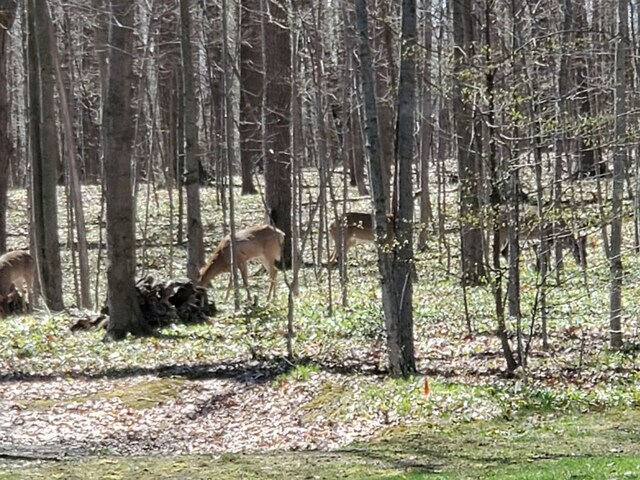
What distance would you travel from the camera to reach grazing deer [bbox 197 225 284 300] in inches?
827

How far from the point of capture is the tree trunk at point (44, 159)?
19.5 metres

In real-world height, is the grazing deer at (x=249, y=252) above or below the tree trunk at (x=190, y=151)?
below

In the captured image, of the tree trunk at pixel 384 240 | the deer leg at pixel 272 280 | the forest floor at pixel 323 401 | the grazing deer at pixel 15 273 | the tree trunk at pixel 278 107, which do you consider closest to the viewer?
the forest floor at pixel 323 401

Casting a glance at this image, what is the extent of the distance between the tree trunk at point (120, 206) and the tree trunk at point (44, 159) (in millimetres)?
3592

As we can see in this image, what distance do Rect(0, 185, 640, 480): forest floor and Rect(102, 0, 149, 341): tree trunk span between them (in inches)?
21.3

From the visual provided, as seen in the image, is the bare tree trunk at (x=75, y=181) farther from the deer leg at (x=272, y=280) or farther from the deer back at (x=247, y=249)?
the deer leg at (x=272, y=280)

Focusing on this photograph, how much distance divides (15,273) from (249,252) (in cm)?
501

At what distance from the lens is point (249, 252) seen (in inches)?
848

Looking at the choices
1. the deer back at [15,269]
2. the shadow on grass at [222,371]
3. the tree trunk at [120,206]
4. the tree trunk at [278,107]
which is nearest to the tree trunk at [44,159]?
the deer back at [15,269]

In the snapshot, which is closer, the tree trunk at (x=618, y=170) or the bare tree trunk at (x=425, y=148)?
the tree trunk at (x=618, y=170)

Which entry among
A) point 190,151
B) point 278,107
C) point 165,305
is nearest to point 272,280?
point 190,151

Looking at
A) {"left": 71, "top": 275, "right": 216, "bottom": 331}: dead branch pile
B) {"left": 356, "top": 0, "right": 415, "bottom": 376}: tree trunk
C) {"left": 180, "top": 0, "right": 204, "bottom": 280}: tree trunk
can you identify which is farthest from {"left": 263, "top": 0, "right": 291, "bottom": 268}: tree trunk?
{"left": 356, "top": 0, "right": 415, "bottom": 376}: tree trunk

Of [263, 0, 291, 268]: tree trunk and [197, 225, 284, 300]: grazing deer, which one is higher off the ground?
[263, 0, 291, 268]: tree trunk

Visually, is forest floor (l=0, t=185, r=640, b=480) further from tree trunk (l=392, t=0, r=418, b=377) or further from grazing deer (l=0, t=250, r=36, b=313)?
grazing deer (l=0, t=250, r=36, b=313)
